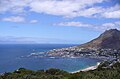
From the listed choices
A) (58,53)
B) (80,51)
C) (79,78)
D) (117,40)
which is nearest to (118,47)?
(117,40)

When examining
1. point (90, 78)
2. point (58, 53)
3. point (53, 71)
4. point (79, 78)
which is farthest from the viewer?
point (58, 53)

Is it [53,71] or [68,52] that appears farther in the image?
[68,52]

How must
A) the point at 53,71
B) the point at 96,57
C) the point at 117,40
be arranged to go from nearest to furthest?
1. the point at 53,71
2. the point at 96,57
3. the point at 117,40

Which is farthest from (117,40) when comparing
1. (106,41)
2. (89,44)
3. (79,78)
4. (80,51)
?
(79,78)

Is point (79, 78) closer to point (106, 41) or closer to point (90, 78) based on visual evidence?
point (90, 78)

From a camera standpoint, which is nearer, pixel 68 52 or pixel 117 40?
pixel 68 52

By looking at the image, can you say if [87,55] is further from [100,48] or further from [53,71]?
[53,71]

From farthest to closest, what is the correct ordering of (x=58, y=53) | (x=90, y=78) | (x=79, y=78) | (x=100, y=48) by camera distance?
(x=100, y=48)
(x=58, y=53)
(x=79, y=78)
(x=90, y=78)

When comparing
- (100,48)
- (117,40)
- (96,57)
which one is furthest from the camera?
(117,40)
